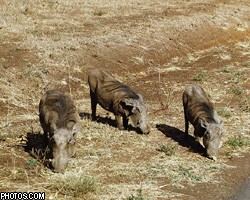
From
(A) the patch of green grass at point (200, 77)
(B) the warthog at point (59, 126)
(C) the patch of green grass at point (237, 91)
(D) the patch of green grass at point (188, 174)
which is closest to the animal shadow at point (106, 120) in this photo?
(D) the patch of green grass at point (188, 174)

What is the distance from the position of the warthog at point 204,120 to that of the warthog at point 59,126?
9.57ft

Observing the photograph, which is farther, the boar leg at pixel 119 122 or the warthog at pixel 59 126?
the boar leg at pixel 119 122

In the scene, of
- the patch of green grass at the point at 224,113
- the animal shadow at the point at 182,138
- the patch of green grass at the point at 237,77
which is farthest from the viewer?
the patch of green grass at the point at 237,77

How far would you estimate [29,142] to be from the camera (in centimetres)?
977

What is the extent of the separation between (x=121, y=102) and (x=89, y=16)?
1348 centimetres

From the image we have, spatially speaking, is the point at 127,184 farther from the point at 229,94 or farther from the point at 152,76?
the point at 152,76

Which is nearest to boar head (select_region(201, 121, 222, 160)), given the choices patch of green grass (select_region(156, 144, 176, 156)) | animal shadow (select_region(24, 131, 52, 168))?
patch of green grass (select_region(156, 144, 176, 156))

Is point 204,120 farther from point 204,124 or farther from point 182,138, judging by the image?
point 182,138

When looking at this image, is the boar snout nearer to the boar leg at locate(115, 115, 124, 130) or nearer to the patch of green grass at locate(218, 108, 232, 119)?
the boar leg at locate(115, 115, 124, 130)

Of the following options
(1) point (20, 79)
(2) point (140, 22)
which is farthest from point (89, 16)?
(1) point (20, 79)

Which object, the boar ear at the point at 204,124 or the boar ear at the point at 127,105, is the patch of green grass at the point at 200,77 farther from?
the boar ear at the point at 204,124

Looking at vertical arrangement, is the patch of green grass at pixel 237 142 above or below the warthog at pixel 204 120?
below

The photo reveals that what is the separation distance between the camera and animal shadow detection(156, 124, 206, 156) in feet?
33.5

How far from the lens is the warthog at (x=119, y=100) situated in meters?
10.8
